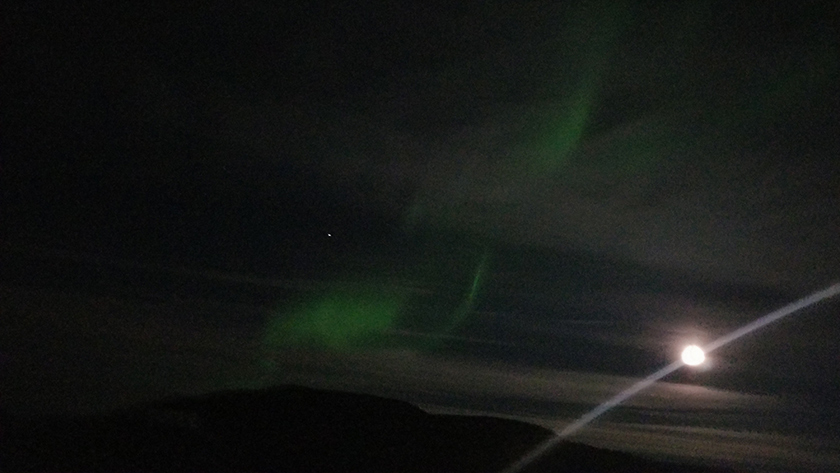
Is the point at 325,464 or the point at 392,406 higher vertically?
the point at 392,406

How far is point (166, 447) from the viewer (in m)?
9.43

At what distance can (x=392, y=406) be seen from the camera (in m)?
13.9

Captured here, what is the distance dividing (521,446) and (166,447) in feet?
19.0

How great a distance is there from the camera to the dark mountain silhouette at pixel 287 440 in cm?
870

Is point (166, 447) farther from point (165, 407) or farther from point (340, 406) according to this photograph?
point (340, 406)

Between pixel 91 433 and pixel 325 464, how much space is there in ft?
8.91

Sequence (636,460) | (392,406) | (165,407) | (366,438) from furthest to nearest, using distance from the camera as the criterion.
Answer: (392,406) < (636,460) < (366,438) < (165,407)

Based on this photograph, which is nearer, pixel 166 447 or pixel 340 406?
pixel 166 447

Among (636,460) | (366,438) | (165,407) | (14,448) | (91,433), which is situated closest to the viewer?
(14,448)

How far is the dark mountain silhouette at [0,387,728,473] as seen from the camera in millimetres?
8703

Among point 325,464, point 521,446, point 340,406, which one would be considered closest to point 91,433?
point 325,464

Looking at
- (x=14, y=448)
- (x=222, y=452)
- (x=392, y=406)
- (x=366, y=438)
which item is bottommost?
(x=14, y=448)

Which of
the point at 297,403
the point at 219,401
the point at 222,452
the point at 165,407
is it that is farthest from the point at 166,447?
the point at 297,403

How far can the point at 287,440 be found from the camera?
11281mm
